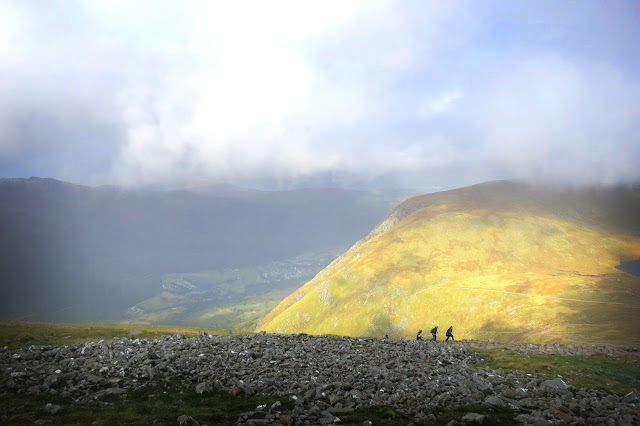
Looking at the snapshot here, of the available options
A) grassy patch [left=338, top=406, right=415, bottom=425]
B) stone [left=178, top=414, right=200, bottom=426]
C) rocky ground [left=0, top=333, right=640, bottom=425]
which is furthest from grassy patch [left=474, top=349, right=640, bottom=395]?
stone [left=178, top=414, right=200, bottom=426]

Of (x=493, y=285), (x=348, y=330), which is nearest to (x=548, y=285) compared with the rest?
(x=493, y=285)

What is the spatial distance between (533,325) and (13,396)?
133 meters

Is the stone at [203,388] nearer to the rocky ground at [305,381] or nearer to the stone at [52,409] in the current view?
the rocky ground at [305,381]

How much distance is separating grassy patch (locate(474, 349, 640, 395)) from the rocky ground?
13.5 ft

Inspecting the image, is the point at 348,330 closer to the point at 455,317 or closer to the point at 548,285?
the point at 455,317

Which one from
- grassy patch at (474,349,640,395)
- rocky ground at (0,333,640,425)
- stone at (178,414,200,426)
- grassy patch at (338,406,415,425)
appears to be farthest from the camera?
grassy patch at (474,349,640,395)

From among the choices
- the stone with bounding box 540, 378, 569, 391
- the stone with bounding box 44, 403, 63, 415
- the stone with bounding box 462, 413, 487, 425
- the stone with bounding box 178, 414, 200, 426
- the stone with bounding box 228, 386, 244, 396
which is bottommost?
the stone with bounding box 540, 378, 569, 391

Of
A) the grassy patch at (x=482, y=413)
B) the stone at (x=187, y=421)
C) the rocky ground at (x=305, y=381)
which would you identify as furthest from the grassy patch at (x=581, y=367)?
the stone at (x=187, y=421)

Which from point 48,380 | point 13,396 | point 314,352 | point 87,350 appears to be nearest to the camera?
point 13,396

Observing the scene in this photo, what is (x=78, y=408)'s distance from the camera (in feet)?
67.1

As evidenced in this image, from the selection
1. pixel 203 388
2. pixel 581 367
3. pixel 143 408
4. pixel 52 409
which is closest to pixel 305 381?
pixel 203 388

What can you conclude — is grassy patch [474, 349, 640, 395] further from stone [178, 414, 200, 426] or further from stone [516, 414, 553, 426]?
stone [178, 414, 200, 426]

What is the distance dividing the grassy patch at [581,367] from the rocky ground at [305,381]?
411cm

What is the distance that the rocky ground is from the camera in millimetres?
22391
